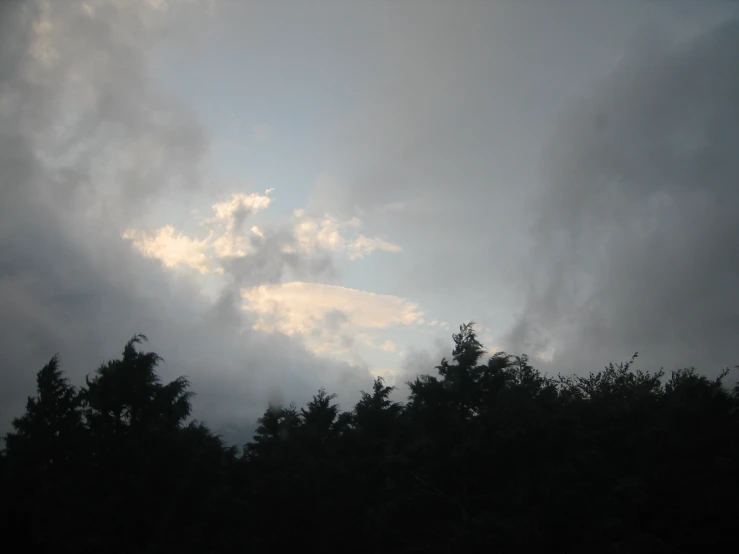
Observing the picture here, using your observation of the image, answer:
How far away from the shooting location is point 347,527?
2673 cm

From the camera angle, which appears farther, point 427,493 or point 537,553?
point 427,493

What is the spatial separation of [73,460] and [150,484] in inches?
150

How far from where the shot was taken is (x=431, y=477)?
74.7 ft

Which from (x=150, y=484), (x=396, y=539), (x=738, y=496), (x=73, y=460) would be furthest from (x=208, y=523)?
(x=738, y=496)

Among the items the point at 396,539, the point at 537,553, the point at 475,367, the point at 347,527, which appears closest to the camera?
the point at 537,553

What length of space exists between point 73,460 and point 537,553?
2173cm

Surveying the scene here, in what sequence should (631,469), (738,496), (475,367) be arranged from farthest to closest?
(475,367) → (631,469) → (738,496)

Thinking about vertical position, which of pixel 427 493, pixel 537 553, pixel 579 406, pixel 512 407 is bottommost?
pixel 537 553

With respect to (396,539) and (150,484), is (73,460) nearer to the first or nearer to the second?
(150,484)

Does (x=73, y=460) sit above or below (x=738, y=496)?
below

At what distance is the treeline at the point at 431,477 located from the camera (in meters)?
19.3

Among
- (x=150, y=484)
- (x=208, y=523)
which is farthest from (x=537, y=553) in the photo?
(x=150, y=484)

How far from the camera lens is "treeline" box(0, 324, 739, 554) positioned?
63.2 feet

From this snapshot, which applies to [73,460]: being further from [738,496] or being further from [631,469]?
[738,496]
